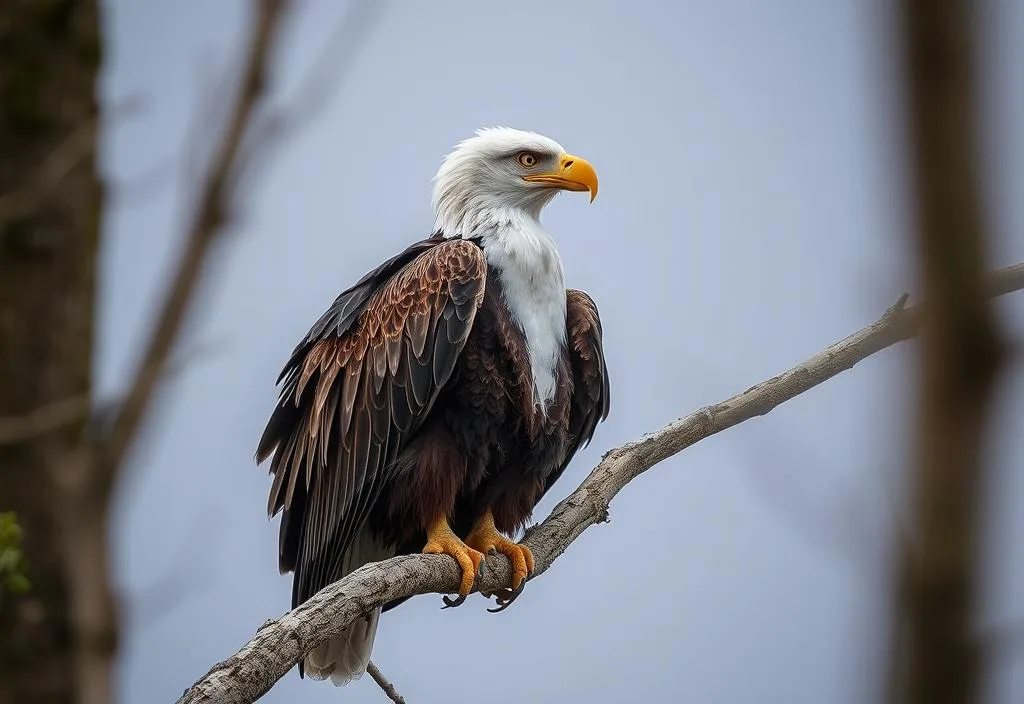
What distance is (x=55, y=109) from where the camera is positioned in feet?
9.43

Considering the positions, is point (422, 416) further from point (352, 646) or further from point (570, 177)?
point (570, 177)

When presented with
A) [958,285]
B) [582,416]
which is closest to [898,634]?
[958,285]

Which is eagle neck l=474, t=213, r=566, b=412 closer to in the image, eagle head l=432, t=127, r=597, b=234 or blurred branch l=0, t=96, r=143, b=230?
eagle head l=432, t=127, r=597, b=234

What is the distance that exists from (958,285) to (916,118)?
136 millimetres

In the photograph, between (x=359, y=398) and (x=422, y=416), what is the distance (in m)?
0.47

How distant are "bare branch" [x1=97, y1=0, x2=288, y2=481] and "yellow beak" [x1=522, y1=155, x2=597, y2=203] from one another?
5552 millimetres

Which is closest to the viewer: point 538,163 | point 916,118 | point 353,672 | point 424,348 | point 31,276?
point 916,118

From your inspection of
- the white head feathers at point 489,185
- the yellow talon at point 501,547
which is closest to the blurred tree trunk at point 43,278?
the yellow talon at point 501,547

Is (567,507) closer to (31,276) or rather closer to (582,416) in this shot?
(582,416)

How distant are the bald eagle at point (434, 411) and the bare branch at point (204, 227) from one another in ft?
14.0

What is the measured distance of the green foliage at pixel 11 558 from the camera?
2.47m

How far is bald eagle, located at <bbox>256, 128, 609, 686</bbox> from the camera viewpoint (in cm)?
582

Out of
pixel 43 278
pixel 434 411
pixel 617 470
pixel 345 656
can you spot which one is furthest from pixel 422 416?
pixel 43 278

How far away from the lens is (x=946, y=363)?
93 centimetres
